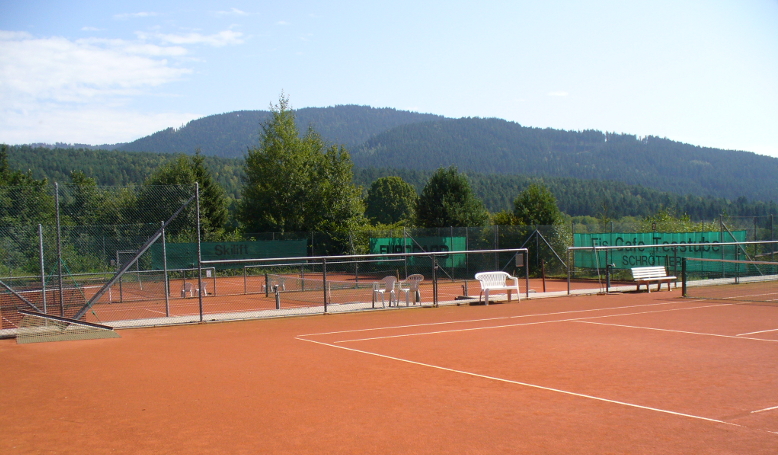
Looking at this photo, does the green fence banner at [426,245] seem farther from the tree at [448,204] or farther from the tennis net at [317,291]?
the tree at [448,204]

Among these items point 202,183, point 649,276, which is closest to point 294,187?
point 202,183

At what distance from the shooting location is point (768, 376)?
8.26 m

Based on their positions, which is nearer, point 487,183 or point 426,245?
point 426,245

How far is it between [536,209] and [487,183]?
11412 centimetres

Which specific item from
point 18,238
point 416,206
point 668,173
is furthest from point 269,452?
point 668,173

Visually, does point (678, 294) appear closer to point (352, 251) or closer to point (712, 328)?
point (712, 328)

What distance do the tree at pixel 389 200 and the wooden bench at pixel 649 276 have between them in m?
81.7

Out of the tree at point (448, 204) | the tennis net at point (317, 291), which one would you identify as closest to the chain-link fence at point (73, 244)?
the tennis net at point (317, 291)

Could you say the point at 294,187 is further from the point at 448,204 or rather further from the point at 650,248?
the point at 650,248

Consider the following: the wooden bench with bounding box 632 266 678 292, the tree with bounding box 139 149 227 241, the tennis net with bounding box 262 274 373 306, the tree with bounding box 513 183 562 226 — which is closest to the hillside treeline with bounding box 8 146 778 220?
the tree with bounding box 139 149 227 241

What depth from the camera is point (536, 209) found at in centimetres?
4044

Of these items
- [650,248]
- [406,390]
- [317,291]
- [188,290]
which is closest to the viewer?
[406,390]

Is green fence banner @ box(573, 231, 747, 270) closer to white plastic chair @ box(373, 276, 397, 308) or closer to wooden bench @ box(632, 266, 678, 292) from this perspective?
wooden bench @ box(632, 266, 678, 292)

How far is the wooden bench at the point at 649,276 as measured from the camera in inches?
867
